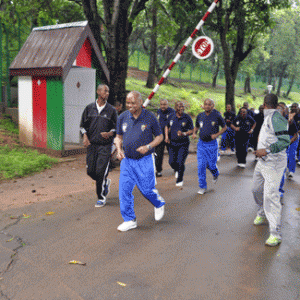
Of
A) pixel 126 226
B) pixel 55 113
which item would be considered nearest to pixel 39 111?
pixel 55 113

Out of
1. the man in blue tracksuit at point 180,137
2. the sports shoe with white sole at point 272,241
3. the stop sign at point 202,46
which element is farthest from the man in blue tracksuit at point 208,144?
the sports shoe with white sole at point 272,241

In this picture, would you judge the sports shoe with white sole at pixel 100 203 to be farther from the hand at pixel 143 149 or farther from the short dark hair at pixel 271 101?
the short dark hair at pixel 271 101

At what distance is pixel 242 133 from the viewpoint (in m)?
11.7

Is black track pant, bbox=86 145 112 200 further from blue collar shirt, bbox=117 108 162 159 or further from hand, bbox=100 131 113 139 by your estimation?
blue collar shirt, bbox=117 108 162 159

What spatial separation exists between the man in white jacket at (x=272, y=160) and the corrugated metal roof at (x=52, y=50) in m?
6.85

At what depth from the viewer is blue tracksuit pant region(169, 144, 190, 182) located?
8.23m

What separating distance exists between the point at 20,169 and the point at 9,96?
5.23m

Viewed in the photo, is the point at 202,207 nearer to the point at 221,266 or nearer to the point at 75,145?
the point at 221,266

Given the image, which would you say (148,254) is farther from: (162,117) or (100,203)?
(162,117)

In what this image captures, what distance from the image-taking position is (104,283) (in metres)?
3.63

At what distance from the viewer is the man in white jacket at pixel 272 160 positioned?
4738 mm

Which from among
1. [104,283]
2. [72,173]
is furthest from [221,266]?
[72,173]

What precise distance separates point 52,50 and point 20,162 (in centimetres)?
374

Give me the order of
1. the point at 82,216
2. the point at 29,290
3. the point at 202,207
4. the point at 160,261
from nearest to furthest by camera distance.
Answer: the point at 29,290 < the point at 160,261 < the point at 82,216 < the point at 202,207
